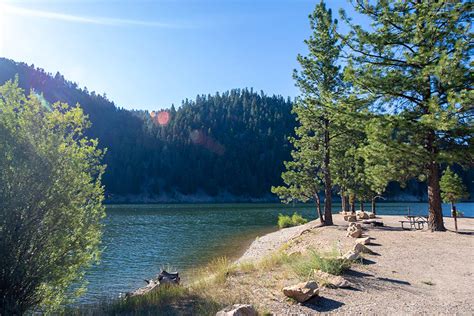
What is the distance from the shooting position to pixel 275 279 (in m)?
9.65

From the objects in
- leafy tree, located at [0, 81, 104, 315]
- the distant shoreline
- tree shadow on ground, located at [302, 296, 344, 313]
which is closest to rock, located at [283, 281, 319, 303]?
tree shadow on ground, located at [302, 296, 344, 313]

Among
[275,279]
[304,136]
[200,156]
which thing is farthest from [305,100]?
[200,156]

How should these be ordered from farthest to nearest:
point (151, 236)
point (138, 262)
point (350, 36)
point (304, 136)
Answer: point (151, 236), point (304, 136), point (138, 262), point (350, 36)

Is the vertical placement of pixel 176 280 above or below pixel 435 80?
below

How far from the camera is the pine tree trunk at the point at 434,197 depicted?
1864 cm

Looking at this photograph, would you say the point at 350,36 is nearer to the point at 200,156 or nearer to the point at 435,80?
the point at 435,80

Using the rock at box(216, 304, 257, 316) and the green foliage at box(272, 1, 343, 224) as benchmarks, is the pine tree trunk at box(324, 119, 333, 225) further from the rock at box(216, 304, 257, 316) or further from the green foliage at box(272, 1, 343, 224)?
the rock at box(216, 304, 257, 316)

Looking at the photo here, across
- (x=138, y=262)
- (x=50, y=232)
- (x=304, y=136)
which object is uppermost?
(x=304, y=136)

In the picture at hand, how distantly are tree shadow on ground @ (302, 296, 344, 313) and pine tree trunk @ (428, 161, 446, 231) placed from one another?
46.0 feet

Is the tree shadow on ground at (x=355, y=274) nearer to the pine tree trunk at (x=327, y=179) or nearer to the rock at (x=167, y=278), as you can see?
the rock at (x=167, y=278)

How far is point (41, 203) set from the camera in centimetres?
674

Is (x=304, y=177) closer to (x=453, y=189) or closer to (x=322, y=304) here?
(x=453, y=189)

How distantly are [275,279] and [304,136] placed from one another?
19.3m

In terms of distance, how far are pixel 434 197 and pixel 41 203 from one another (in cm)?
1890
